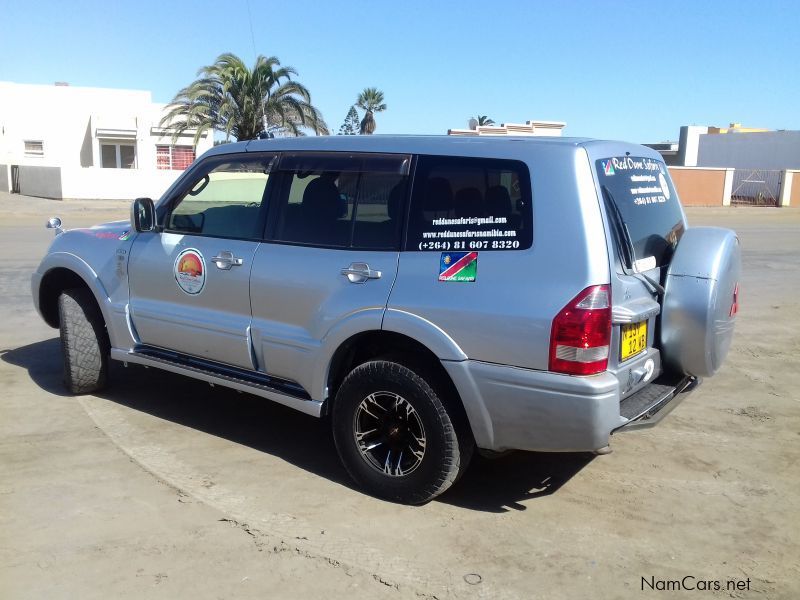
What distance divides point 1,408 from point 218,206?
2241 mm

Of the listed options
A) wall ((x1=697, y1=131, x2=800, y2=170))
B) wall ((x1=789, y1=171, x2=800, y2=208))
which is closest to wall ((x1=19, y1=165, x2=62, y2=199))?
wall ((x1=789, y1=171, x2=800, y2=208))

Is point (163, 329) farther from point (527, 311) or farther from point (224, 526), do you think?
point (527, 311)

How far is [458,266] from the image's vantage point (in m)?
3.88

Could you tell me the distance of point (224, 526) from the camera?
3.92 metres

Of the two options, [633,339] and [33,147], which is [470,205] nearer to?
[633,339]

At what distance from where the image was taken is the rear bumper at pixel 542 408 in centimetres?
355

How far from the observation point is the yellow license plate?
374cm

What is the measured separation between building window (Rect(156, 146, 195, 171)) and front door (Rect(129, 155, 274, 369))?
109ft

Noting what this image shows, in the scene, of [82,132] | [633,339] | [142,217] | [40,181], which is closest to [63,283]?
[142,217]

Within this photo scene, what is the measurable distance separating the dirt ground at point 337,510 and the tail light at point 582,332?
0.93 metres

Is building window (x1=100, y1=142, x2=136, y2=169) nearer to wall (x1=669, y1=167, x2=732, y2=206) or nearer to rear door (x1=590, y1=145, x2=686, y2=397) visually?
wall (x1=669, y1=167, x2=732, y2=206)

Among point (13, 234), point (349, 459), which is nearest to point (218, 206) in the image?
point (349, 459)

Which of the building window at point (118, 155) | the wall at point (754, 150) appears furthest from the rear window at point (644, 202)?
the wall at point (754, 150)

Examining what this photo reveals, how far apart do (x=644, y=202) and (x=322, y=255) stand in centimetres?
182
